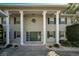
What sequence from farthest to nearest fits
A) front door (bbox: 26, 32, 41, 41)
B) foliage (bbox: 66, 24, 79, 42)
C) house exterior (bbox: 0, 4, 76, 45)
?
front door (bbox: 26, 32, 41, 41) < house exterior (bbox: 0, 4, 76, 45) < foliage (bbox: 66, 24, 79, 42)

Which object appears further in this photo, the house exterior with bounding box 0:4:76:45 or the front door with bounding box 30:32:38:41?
the front door with bounding box 30:32:38:41

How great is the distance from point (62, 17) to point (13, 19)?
24.0ft

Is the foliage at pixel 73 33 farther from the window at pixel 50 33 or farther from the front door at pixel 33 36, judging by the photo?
the front door at pixel 33 36

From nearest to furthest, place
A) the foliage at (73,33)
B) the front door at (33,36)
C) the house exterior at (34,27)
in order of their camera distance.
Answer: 1. the foliage at (73,33)
2. the house exterior at (34,27)
3. the front door at (33,36)

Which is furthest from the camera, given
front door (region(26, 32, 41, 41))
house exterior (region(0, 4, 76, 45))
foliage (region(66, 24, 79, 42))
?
front door (region(26, 32, 41, 41))

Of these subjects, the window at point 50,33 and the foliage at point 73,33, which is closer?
the foliage at point 73,33

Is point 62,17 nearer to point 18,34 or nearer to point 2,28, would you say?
point 18,34

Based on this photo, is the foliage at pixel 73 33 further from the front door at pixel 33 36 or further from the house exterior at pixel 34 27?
the front door at pixel 33 36

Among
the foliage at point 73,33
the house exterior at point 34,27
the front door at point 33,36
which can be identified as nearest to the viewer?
the foliage at point 73,33

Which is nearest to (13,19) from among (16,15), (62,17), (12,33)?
(16,15)

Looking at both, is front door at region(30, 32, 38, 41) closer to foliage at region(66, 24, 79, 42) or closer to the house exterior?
the house exterior

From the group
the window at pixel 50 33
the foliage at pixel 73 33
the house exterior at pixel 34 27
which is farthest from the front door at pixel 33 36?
the foliage at pixel 73 33

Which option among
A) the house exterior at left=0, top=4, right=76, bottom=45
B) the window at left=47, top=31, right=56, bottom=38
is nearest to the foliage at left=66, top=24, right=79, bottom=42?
the house exterior at left=0, top=4, right=76, bottom=45

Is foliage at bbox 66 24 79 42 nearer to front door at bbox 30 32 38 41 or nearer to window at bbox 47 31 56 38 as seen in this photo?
window at bbox 47 31 56 38
